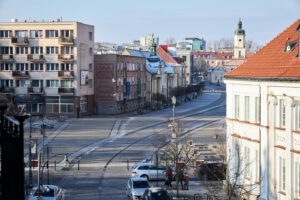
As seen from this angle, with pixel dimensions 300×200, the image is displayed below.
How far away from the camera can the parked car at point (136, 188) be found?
87.1 ft

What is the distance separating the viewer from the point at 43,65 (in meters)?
72.6

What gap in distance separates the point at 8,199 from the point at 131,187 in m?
19.4

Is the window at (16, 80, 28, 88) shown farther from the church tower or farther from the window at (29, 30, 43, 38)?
the church tower

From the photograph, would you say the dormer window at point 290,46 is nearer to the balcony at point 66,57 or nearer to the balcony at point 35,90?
the balcony at point 66,57

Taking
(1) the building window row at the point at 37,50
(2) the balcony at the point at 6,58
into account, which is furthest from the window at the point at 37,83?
(2) the balcony at the point at 6,58

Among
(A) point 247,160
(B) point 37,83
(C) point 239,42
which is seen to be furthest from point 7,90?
(C) point 239,42

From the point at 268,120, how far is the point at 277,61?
2.17 m

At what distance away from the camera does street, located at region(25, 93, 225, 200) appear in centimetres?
3136

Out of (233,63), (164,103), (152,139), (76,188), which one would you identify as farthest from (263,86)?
(233,63)

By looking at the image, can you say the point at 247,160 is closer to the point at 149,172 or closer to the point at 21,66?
the point at 149,172

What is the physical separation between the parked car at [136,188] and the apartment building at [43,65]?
45438 millimetres

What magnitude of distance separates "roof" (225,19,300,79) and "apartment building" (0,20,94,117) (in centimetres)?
4730

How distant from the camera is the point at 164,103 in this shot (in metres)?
96.9

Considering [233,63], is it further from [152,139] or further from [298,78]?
[298,78]
